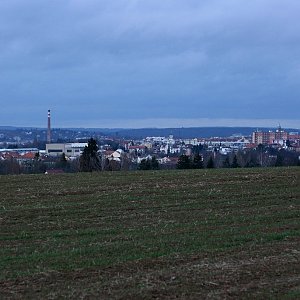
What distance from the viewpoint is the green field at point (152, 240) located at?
8.98 m

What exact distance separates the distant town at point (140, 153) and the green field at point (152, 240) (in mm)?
25261

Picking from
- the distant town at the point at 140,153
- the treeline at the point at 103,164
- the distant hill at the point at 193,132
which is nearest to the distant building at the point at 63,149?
the distant town at the point at 140,153

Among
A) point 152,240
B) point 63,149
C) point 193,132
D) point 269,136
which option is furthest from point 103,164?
point 193,132

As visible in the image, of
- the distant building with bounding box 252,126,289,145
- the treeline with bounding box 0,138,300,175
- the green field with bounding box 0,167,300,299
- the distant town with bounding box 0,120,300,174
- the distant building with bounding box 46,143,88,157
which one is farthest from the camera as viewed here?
the distant building with bounding box 252,126,289,145

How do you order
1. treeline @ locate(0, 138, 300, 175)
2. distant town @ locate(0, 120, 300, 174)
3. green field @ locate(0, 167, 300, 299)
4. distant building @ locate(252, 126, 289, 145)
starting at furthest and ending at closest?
1. distant building @ locate(252, 126, 289, 145)
2. distant town @ locate(0, 120, 300, 174)
3. treeline @ locate(0, 138, 300, 175)
4. green field @ locate(0, 167, 300, 299)

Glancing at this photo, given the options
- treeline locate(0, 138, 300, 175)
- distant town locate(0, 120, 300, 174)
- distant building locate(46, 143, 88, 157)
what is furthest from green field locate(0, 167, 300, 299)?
distant building locate(46, 143, 88, 157)

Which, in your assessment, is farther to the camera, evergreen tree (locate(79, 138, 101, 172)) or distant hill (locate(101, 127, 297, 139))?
distant hill (locate(101, 127, 297, 139))

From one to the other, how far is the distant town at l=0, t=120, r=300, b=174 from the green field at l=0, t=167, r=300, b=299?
82.9 ft

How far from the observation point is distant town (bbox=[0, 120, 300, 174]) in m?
56.0

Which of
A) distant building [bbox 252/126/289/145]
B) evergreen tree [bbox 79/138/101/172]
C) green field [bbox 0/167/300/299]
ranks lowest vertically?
green field [bbox 0/167/300/299]

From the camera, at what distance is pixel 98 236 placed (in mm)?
13664

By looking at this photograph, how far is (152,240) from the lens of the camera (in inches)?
504

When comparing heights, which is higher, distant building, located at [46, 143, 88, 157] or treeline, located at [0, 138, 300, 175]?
distant building, located at [46, 143, 88, 157]

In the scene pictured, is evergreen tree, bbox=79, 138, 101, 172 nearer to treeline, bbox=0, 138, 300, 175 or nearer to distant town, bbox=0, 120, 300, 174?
treeline, bbox=0, 138, 300, 175
